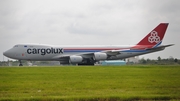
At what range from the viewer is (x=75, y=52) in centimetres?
4766

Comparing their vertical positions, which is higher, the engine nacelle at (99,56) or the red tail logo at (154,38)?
the red tail logo at (154,38)

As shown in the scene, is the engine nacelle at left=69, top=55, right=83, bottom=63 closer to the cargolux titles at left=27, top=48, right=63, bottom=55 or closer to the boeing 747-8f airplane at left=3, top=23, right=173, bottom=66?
the boeing 747-8f airplane at left=3, top=23, right=173, bottom=66

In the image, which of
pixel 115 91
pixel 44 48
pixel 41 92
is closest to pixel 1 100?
pixel 41 92

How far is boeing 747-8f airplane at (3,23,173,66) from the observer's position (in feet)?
153

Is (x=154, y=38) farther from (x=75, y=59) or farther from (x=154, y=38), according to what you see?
(x=75, y=59)

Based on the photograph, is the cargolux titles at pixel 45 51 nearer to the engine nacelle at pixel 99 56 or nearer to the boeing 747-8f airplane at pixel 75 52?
the boeing 747-8f airplane at pixel 75 52

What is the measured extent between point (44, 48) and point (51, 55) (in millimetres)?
1525

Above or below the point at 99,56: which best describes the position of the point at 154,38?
above

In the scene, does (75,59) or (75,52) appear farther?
(75,52)

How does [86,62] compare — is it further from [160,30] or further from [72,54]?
[160,30]

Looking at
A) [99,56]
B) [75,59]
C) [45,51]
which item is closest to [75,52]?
[75,59]

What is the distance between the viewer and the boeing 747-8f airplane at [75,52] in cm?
4650

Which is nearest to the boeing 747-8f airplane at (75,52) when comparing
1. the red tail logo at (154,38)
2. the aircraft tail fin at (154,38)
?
the aircraft tail fin at (154,38)

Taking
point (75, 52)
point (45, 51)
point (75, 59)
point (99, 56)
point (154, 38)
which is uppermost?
point (154, 38)
